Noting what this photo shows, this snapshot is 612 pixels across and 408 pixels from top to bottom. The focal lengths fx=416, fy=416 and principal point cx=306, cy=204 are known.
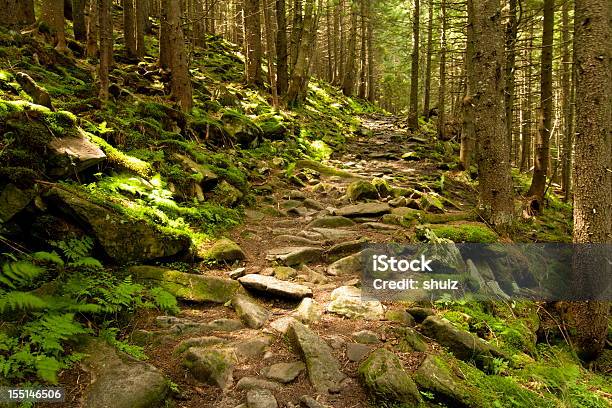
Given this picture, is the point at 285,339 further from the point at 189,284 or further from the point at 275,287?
the point at 189,284

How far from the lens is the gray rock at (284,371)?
3623 mm

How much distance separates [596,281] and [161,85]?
10.8 meters

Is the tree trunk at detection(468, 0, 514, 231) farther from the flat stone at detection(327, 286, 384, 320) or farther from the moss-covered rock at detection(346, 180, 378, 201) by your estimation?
the flat stone at detection(327, 286, 384, 320)

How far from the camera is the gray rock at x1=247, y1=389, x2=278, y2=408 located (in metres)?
3.23

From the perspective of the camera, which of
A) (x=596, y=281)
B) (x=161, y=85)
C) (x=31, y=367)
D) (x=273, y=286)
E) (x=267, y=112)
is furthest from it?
(x=267, y=112)

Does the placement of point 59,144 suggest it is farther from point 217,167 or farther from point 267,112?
point 267,112

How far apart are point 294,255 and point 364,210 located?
267 centimetres

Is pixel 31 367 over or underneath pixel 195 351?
over

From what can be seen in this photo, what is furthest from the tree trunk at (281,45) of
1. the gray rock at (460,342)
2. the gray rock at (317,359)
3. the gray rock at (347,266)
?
the gray rock at (317,359)

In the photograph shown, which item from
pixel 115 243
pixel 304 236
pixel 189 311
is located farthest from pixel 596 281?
pixel 115 243

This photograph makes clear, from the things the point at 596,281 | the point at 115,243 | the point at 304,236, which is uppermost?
the point at 115,243

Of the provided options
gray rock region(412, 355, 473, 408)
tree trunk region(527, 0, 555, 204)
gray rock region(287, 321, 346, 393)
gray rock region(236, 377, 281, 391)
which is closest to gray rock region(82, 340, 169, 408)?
gray rock region(236, 377, 281, 391)

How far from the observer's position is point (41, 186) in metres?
4.64

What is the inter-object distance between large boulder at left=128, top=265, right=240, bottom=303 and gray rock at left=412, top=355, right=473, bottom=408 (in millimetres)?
2315
